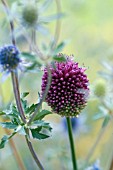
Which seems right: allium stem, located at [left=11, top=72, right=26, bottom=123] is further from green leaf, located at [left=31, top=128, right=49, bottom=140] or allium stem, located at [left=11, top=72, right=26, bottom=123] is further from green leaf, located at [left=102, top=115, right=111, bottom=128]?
green leaf, located at [left=102, top=115, right=111, bottom=128]

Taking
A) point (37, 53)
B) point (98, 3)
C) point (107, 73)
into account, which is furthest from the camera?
point (98, 3)

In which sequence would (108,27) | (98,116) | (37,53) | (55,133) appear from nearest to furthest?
(37,53) → (98,116) → (55,133) → (108,27)

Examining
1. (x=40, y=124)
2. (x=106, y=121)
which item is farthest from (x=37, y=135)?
(x=106, y=121)

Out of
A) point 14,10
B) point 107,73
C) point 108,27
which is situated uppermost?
point 108,27

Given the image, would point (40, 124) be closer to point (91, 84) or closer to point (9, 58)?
point (9, 58)

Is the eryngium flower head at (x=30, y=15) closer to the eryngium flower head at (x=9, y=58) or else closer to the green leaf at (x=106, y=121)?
the eryngium flower head at (x=9, y=58)

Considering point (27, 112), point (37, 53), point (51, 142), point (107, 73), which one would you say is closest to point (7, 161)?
point (51, 142)

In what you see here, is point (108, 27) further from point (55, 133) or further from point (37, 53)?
point (37, 53)
